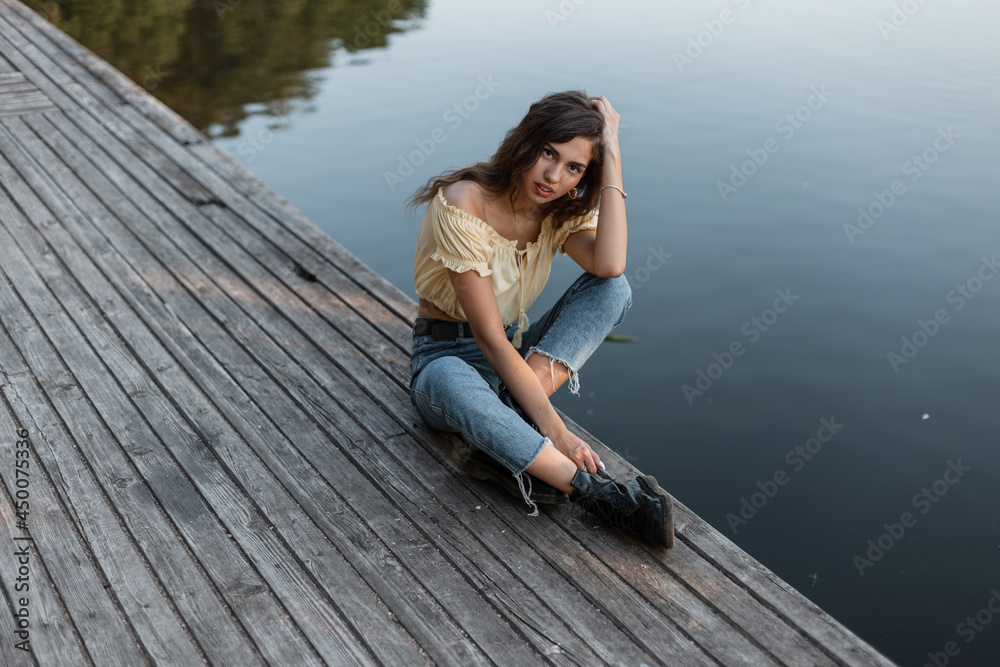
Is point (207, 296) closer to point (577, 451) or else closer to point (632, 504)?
point (577, 451)

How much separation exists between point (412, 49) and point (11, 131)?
4771 mm

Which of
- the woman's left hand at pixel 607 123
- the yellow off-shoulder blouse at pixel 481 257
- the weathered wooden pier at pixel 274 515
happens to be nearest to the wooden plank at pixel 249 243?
the weathered wooden pier at pixel 274 515

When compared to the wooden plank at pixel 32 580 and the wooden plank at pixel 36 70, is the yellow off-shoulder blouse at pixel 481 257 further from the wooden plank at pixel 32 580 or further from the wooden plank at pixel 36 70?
the wooden plank at pixel 36 70

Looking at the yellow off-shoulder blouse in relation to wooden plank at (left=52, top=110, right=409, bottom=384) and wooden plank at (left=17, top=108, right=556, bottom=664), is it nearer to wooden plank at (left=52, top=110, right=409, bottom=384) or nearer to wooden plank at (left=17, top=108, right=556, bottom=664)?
wooden plank at (left=52, top=110, right=409, bottom=384)

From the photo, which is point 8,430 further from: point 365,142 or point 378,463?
point 365,142

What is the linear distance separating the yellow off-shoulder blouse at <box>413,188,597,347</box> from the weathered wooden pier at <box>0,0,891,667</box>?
41 centimetres

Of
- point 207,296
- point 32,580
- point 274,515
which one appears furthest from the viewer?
point 207,296

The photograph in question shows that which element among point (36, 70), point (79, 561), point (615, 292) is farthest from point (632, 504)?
point (36, 70)

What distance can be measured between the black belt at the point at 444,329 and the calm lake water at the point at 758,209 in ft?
4.04

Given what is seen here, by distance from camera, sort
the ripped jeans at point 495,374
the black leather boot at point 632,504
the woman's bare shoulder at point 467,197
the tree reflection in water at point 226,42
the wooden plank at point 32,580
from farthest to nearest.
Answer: the tree reflection in water at point 226,42 → the woman's bare shoulder at point 467,197 → the ripped jeans at point 495,374 → the black leather boot at point 632,504 → the wooden plank at point 32,580

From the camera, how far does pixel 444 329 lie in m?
2.35

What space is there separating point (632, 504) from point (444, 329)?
2.34ft

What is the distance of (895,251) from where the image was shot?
4.62 meters

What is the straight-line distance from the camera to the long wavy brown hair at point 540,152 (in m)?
2.16
